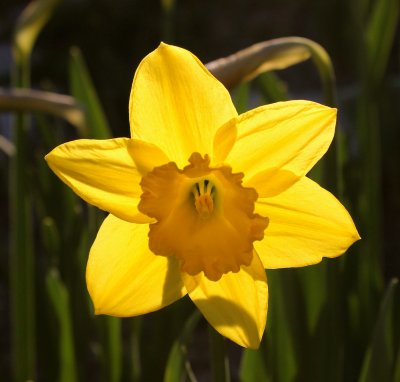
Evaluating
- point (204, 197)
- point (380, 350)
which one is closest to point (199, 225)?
point (204, 197)

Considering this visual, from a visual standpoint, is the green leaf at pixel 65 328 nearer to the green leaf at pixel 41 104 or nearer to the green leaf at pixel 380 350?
the green leaf at pixel 41 104

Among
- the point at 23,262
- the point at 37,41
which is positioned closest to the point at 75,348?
the point at 23,262

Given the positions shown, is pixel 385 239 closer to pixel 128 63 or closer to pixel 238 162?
pixel 128 63

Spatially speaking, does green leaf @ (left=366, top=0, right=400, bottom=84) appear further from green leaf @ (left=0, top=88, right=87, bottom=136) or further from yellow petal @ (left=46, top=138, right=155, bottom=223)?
yellow petal @ (left=46, top=138, right=155, bottom=223)

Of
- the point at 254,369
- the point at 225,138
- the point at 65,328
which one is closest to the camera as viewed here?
the point at 225,138

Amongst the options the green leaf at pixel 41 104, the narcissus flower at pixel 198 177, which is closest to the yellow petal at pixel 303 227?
the narcissus flower at pixel 198 177

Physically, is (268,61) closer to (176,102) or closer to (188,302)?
(176,102)

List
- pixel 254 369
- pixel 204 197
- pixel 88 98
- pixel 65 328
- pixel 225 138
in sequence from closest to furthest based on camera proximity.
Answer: pixel 225 138 < pixel 204 197 < pixel 254 369 < pixel 65 328 < pixel 88 98
